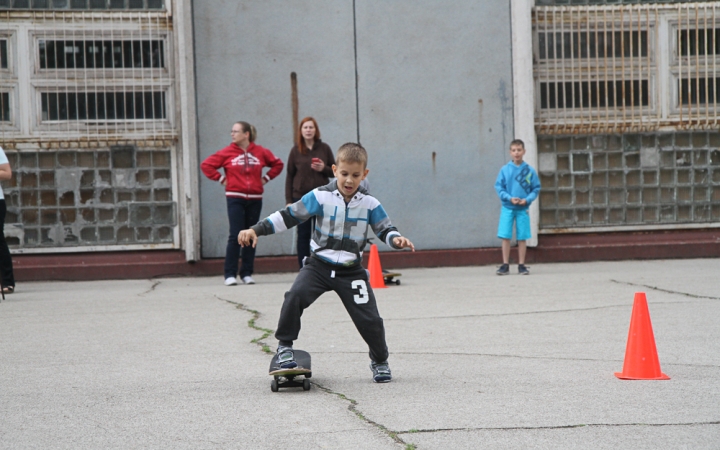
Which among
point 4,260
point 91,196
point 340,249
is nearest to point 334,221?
point 340,249

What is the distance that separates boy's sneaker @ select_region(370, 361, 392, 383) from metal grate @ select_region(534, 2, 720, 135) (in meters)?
8.30

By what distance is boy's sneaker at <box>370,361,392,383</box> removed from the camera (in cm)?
532

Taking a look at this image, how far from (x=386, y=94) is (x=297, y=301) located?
25.6ft

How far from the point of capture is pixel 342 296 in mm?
5547

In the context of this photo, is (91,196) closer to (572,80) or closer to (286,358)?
(572,80)

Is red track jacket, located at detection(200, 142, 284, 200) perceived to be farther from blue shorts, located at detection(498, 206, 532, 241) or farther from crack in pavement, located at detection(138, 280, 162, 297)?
blue shorts, located at detection(498, 206, 532, 241)

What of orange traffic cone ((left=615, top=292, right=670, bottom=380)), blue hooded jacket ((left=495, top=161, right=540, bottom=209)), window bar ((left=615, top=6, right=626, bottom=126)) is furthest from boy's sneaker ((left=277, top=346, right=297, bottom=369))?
window bar ((left=615, top=6, right=626, bottom=126))

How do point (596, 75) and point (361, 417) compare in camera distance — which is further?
point (596, 75)

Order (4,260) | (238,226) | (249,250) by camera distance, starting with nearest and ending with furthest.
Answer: (4,260), (238,226), (249,250)

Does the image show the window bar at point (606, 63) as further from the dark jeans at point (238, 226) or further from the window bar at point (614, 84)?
the dark jeans at point (238, 226)

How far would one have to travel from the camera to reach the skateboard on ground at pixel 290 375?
510cm

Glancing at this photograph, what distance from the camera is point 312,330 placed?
24.2 feet

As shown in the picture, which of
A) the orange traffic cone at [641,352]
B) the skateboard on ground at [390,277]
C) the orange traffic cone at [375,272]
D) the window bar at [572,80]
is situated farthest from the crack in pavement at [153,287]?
the orange traffic cone at [641,352]

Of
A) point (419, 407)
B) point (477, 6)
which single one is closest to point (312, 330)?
point (419, 407)
